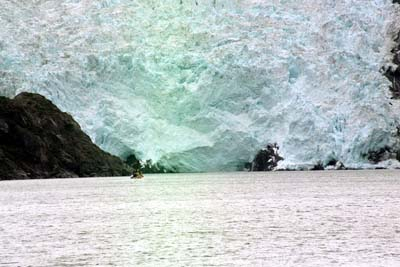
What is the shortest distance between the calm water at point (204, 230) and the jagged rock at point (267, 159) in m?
19.0

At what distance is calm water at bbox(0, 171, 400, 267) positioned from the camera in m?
19.9

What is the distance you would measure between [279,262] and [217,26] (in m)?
49.7

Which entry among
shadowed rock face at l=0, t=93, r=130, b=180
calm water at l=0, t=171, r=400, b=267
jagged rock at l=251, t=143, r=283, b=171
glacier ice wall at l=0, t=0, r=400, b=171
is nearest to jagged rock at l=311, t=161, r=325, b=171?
glacier ice wall at l=0, t=0, r=400, b=171

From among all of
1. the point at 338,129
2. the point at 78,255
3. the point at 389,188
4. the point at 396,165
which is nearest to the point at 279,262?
the point at 78,255

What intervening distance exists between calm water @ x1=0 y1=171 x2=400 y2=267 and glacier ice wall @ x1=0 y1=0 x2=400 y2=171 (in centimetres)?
1853

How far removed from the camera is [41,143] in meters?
64.9

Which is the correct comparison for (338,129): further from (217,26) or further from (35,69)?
(35,69)

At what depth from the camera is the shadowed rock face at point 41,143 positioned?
2516 inches

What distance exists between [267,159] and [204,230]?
3872cm

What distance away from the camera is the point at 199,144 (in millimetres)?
62812

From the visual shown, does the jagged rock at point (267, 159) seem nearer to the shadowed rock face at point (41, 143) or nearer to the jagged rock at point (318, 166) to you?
the jagged rock at point (318, 166)

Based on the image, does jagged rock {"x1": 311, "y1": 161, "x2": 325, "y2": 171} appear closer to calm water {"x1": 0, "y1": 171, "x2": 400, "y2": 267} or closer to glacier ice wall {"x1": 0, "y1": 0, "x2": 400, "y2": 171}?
glacier ice wall {"x1": 0, "y1": 0, "x2": 400, "y2": 171}

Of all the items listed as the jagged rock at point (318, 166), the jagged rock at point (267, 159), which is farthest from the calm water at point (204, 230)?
the jagged rock at point (267, 159)

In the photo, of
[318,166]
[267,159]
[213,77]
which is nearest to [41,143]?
Answer: [213,77]
